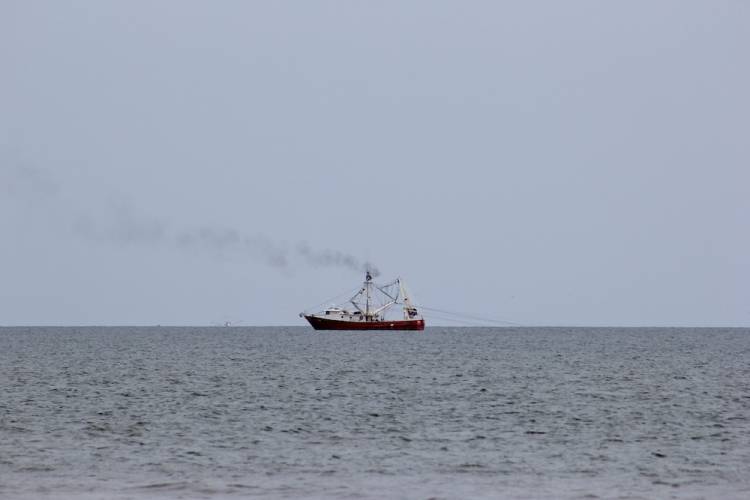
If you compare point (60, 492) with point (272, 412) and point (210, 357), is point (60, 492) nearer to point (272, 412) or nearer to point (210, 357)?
Result: point (272, 412)

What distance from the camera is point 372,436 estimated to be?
51.0 metres

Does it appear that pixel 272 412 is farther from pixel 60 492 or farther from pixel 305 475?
pixel 60 492

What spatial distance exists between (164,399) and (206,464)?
28.7m

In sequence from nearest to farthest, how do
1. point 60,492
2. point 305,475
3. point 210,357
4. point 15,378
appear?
point 60,492
point 305,475
point 15,378
point 210,357

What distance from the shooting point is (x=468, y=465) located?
139 feet

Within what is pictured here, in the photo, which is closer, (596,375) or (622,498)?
(622,498)

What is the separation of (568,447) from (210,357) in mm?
96892

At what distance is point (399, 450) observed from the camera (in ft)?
152

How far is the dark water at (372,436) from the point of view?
124 ft

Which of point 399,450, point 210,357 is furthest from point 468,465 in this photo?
point 210,357

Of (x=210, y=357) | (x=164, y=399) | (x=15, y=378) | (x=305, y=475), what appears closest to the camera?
(x=305, y=475)

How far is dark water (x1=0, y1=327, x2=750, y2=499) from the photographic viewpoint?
37906 millimetres

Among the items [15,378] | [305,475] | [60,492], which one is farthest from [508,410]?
[15,378]

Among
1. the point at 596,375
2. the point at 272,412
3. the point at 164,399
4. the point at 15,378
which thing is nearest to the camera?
the point at 272,412
